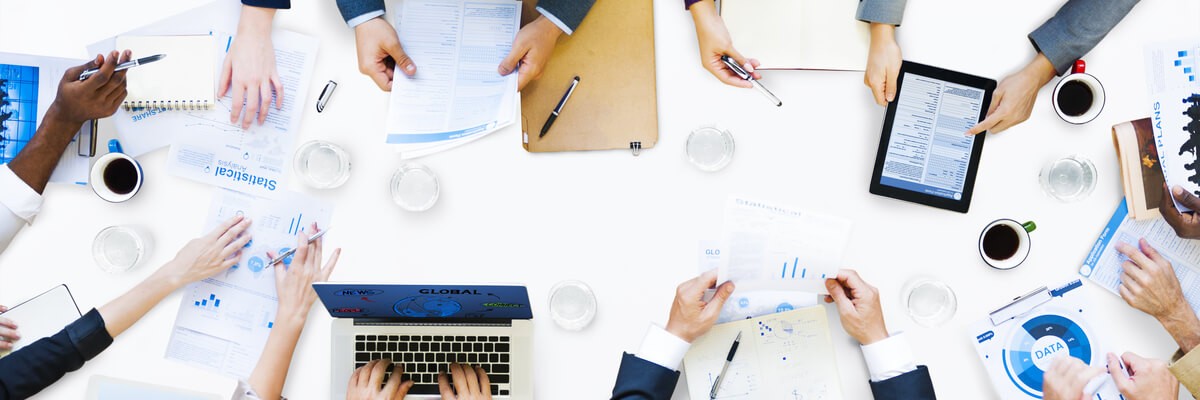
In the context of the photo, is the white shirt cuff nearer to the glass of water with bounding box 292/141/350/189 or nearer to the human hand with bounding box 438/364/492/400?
the glass of water with bounding box 292/141/350/189

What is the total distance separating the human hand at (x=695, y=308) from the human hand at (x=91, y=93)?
113cm

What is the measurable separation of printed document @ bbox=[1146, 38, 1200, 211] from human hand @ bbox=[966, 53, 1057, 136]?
0.66 ft

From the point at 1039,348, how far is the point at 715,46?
825mm

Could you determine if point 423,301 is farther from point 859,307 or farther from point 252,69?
point 859,307

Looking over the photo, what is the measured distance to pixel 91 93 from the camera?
1380mm

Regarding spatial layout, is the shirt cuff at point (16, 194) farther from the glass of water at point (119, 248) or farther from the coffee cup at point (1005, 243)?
the coffee cup at point (1005, 243)

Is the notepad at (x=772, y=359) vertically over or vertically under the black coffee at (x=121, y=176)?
under

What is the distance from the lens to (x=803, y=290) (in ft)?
4.40

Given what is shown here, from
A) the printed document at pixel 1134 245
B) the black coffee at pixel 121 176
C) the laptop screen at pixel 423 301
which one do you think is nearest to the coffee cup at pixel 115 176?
the black coffee at pixel 121 176

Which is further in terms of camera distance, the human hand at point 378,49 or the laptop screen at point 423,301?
the human hand at point 378,49

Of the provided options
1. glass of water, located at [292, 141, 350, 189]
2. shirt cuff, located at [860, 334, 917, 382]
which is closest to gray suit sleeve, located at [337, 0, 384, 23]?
glass of water, located at [292, 141, 350, 189]

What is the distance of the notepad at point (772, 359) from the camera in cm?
135

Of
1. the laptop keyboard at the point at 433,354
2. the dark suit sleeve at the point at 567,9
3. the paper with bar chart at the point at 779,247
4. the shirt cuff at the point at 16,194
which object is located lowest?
the laptop keyboard at the point at 433,354

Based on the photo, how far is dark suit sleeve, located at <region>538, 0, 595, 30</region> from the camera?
1325 mm
